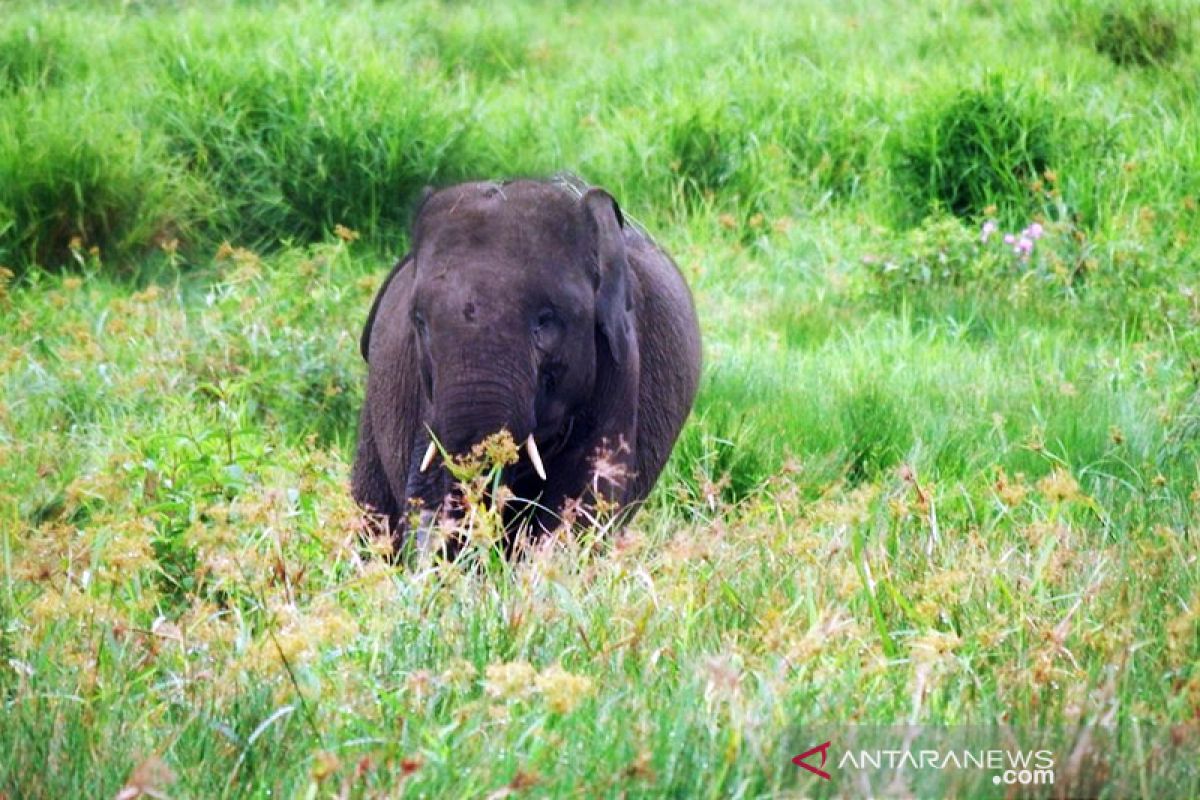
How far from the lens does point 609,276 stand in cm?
630

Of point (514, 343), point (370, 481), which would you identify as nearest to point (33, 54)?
point (370, 481)

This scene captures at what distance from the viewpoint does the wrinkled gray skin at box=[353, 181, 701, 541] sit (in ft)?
19.1

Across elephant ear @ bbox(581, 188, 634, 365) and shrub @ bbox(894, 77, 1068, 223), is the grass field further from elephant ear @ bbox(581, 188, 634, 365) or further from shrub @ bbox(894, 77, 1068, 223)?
elephant ear @ bbox(581, 188, 634, 365)

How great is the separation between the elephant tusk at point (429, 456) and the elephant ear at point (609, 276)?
66 centimetres

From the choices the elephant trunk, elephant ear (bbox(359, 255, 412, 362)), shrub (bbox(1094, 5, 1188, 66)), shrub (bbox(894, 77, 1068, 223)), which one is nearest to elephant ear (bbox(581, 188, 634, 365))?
the elephant trunk

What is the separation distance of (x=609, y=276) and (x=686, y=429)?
1.69 metres

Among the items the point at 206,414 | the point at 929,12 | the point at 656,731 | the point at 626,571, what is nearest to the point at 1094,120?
the point at 929,12

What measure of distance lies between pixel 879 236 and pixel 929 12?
3.86m

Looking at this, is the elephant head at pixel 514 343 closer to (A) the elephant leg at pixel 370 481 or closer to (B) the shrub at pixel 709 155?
(A) the elephant leg at pixel 370 481

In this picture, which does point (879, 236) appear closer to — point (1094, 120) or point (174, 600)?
point (1094, 120)

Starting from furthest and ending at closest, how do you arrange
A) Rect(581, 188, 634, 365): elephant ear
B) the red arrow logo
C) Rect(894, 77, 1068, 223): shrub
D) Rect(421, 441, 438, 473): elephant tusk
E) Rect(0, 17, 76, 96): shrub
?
Rect(0, 17, 76, 96): shrub, Rect(894, 77, 1068, 223): shrub, Rect(581, 188, 634, 365): elephant ear, Rect(421, 441, 438, 473): elephant tusk, the red arrow logo

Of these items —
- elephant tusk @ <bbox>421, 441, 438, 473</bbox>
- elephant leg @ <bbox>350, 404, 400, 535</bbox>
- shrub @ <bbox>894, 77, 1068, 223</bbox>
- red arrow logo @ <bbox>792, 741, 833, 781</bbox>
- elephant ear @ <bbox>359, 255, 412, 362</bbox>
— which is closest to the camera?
red arrow logo @ <bbox>792, 741, 833, 781</bbox>

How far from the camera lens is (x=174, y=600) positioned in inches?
230

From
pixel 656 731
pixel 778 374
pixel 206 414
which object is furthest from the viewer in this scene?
pixel 778 374
